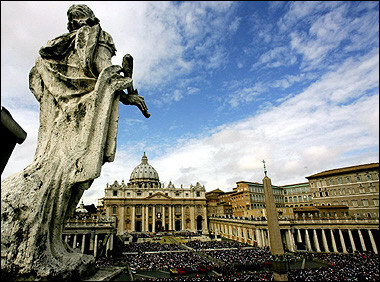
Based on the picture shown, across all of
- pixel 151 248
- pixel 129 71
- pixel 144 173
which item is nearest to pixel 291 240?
pixel 151 248

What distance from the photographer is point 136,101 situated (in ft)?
15.0

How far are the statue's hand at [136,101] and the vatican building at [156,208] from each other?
65.7m

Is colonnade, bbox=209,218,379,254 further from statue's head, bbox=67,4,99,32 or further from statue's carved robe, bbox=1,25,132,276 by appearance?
statue's head, bbox=67,4,99,32

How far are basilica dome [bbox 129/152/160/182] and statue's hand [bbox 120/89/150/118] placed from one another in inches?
3506

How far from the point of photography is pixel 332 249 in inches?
1393

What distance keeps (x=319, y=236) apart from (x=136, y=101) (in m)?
46.2

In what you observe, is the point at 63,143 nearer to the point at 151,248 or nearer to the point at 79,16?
the point at 79,16

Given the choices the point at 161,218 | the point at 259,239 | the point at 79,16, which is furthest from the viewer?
the point at 161,218

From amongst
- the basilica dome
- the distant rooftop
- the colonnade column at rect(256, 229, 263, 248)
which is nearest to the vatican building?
the basilica dome

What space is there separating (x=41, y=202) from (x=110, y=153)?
118 cm

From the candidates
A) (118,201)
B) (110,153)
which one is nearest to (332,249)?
(110,153)

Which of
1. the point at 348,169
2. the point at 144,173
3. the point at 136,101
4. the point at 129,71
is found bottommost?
the point at 136,101

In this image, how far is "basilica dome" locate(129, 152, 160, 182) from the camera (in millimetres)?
91188

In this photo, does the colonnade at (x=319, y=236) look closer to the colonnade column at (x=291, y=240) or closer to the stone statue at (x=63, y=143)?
the colonnade column at (x=291, y=240)
